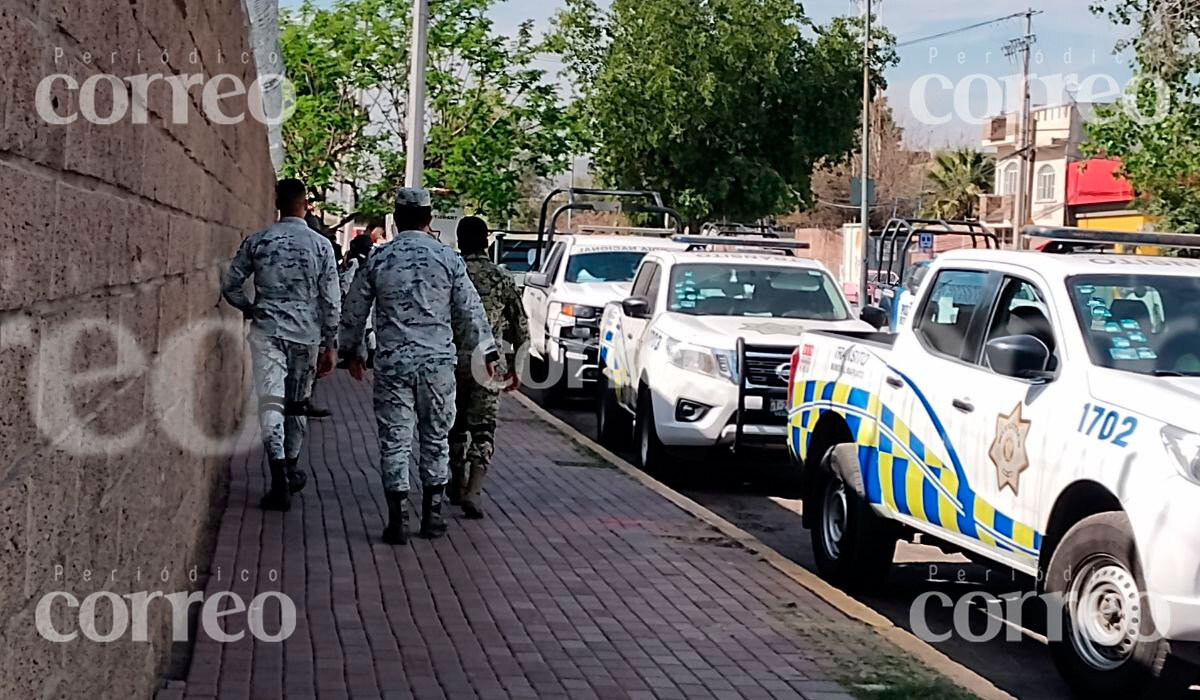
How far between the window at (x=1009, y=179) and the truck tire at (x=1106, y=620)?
64942 mm

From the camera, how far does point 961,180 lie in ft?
257

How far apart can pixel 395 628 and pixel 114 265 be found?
3.29 meters

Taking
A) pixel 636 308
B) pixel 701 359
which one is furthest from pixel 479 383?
pixel 636 308

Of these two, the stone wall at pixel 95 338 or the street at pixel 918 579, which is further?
the street at pixel 918 579

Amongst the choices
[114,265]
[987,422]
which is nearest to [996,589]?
[987,422]

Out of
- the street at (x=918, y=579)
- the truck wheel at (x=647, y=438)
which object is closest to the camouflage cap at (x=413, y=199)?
the street at (x=918, y=579)

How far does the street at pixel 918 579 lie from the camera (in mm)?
7688

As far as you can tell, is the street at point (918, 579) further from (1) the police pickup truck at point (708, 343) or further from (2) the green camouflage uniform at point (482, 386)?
(2) the green camouflage uniform at point (482, 386)

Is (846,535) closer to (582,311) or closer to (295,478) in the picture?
(295,478)

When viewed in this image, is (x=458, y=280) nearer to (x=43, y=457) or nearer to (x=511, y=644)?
(x=511, y=644)

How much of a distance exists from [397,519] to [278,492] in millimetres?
1184

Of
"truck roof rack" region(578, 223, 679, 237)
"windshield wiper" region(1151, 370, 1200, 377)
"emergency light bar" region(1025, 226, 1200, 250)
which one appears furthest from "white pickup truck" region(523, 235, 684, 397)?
"windshield wiper" region(1151, 370, 1200, 377)

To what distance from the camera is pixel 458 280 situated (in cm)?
924

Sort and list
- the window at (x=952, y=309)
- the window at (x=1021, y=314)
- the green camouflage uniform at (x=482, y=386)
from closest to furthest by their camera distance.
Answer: the window at (x=1021, y=314) < the window at (x=952, y=309) < the green camouflage uniform at (x=482, y=386)
